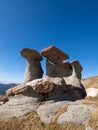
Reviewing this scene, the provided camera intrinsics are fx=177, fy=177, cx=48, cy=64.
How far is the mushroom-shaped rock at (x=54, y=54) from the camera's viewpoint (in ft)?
63.9

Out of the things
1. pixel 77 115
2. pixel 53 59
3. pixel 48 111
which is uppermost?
pixel 53 59

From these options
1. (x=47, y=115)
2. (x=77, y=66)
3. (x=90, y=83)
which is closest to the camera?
(x=47, y=115)

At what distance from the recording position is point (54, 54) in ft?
65.1

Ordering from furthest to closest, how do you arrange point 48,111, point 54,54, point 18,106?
point 54,54 < point 18,106 < point 48,111

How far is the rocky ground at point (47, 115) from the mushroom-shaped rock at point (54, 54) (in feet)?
27.2

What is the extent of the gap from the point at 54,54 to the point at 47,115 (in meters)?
10.7

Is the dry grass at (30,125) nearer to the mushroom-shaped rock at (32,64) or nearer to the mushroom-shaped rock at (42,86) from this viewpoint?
the mushroom-shaped rock at (42,86)

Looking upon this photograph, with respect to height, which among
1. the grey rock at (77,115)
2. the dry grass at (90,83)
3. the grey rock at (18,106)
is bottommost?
the grey rock at (77,115)

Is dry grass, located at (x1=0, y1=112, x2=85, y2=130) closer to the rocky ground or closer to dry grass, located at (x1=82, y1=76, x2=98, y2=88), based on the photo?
the rocky ground

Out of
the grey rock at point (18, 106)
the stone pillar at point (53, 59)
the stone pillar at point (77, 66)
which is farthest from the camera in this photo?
the stone pillar at point (77, 66)

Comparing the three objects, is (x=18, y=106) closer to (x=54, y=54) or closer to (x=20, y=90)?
(x=20, y=90)

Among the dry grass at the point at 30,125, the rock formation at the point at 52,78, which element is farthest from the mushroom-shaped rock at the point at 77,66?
the dry grass at the point at 30,125

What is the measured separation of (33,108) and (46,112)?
1.26 m

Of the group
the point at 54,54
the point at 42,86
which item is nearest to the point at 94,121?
the point at 42,86
